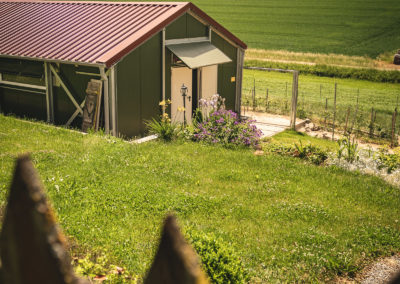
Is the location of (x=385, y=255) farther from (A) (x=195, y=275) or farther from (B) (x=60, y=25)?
(B) (x=60, y=25)

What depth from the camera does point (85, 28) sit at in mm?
15797

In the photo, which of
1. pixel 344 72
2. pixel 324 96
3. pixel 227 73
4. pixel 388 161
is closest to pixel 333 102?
pixel 324 96

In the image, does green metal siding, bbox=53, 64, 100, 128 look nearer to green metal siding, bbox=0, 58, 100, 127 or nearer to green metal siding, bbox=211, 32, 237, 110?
green metal siding, bbox=0, 58, 100, 127

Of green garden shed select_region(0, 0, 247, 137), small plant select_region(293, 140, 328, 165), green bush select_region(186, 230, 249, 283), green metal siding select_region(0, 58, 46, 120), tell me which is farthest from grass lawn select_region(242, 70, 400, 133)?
green bush select_region(186, 230, 249, 283)

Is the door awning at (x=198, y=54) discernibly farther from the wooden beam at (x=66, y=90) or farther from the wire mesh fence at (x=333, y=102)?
the wire mesh fence at (x=333, y=102)

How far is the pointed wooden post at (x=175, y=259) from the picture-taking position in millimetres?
1303

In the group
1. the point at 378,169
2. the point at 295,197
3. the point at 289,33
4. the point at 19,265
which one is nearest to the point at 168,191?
the point at 295,197

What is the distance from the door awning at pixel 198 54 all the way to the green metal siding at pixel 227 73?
984mm

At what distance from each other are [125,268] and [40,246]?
449 cm

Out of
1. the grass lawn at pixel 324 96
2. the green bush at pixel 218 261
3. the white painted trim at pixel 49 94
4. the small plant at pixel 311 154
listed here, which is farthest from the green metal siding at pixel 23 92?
the green bush at pixel 218 261

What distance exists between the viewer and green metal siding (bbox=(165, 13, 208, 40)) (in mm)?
15440

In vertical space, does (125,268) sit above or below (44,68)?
below

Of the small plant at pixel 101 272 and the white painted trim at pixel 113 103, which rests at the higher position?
the white painted trim at pixel 113 103

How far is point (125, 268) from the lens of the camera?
224 inches
